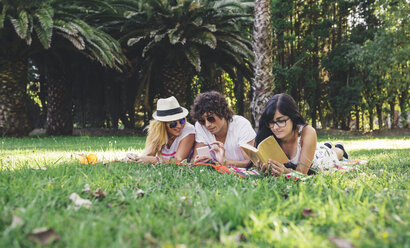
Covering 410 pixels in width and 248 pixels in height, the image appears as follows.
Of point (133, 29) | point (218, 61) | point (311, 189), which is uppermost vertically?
point (133, 29)

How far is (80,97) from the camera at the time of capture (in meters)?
18.4

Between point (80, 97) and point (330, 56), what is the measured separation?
54.3ft

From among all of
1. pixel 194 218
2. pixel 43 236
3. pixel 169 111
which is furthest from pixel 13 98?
pixel 194 218

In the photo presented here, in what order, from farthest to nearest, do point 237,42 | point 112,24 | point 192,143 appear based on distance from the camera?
point 112,24 < point 237,42 < point 192,143

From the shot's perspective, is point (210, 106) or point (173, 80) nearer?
point (210, 106)

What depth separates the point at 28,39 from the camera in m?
10.4

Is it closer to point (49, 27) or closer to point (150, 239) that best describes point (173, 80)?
point (49, 27)

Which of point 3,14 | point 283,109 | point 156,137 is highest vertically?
point 3,14

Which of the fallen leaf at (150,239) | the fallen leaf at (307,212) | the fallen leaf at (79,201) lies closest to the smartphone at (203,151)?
the fallen leaf at (79,201)

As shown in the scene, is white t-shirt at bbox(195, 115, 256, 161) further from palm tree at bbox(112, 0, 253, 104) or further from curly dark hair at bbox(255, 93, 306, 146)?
palm tree at bbox(112, 0, 253, 104)

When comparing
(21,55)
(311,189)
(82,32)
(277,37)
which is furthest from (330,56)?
(311,189)

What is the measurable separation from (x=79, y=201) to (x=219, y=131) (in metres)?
2.55

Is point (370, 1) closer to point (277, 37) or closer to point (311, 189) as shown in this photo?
point (277, 37)

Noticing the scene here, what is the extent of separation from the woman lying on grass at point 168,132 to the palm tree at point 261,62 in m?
5.70
